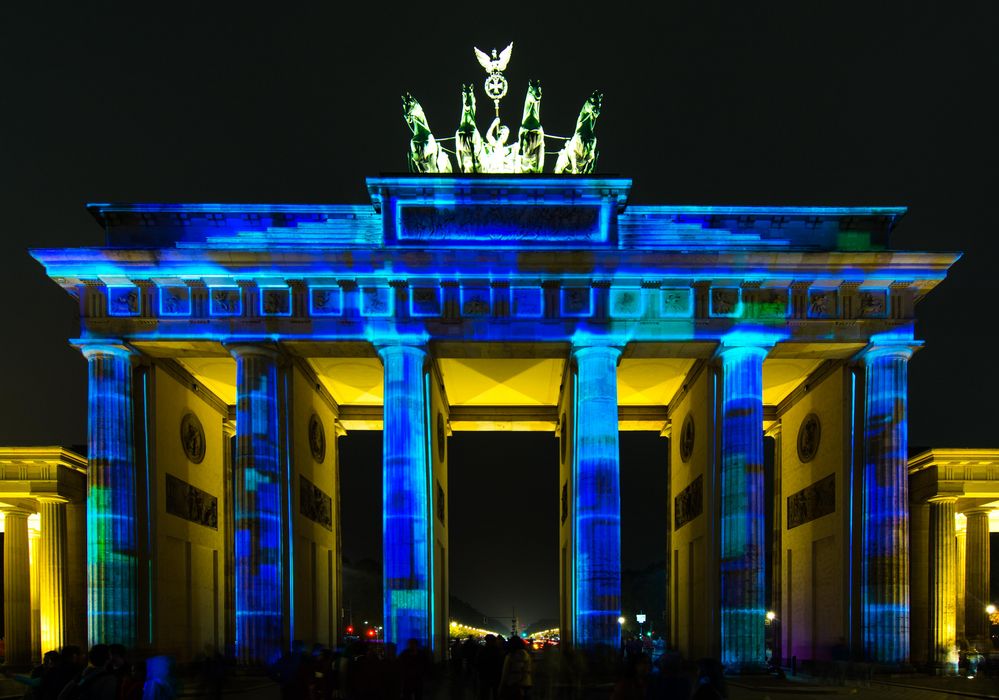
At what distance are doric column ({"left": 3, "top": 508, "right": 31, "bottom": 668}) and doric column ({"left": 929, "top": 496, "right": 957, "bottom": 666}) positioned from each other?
33.1 metres

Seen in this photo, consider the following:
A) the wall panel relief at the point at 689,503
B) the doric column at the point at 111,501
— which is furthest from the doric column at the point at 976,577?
the doric column at the point at 111,501

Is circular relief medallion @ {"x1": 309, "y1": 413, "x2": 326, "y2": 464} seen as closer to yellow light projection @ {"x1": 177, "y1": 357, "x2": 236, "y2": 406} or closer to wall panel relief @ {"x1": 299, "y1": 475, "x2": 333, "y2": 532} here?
wall panel relief @ {"x1": 299, "y1": 475, "x2": 333, "y2": 532}

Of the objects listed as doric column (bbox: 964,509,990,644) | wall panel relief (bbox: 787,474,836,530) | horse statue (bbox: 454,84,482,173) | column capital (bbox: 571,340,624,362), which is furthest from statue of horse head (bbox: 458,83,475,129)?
doric column (bbox: 964,509,990,644)

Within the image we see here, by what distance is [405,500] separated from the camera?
1080 inches

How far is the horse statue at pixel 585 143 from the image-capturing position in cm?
2966

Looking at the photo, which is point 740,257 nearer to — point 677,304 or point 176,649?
point 677,304

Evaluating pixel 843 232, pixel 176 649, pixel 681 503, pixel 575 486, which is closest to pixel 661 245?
pixel 843 232

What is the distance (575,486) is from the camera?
2891cm

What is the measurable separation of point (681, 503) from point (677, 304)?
11.3 metres

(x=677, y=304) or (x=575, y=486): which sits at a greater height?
(x=677, y=304)

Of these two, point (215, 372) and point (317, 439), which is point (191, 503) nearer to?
point (215, 372)

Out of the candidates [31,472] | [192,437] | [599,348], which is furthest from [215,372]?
[599,348]

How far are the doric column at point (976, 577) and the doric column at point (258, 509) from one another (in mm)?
26696

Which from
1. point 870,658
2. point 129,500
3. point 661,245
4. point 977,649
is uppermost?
point 661,245
